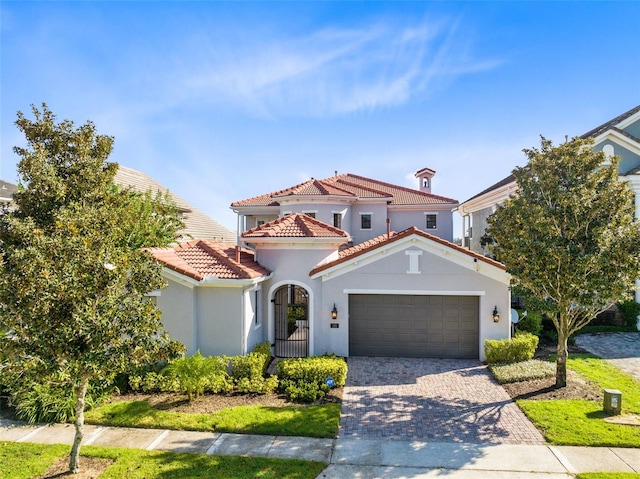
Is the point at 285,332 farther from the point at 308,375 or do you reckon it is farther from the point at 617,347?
the point at 617,347

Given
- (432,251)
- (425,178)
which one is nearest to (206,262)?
(432,251)

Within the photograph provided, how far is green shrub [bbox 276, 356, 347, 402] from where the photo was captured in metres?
10.8

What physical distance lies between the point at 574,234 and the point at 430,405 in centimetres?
652

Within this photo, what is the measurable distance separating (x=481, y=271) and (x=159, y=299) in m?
12.1

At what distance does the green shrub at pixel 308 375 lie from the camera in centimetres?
1084

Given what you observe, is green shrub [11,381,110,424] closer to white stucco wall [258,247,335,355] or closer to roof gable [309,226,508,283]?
white stucco wall [258,247,335,355]

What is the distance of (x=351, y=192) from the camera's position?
2662cm

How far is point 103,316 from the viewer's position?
6.83 m

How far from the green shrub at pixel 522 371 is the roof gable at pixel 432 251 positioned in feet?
10.4

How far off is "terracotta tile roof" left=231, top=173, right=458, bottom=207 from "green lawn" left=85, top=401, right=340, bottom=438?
1595 cm

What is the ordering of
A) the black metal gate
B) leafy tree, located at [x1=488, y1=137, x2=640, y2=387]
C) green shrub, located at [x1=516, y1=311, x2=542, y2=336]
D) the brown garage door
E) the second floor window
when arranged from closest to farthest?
leafy tree, located at [x1=488, y1=137, x2=640, y2=387]
the brown garage door
the black metal gate
green shrub, located at [x1=516, y1=311, x2=542, y2=336]
the second floor window

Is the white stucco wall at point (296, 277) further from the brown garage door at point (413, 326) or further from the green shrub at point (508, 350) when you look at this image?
the green shrub at point (508, 350)

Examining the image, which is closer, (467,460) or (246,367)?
(467,460)

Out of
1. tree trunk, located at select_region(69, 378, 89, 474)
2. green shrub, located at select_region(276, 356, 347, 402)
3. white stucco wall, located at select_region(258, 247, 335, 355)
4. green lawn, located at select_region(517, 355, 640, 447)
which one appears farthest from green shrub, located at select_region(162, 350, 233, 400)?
green lawn, located at select_region(517, 355, 640, 447)
